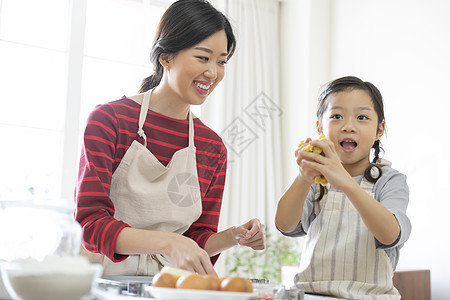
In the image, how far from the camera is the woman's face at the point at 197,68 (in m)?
1.59

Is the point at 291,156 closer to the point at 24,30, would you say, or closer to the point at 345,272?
the point at 24,30

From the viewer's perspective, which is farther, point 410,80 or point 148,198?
point 410,80

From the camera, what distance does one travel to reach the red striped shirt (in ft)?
4.17

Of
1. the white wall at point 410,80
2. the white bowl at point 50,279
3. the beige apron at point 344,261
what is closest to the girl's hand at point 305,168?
the beige apron at point 344,261

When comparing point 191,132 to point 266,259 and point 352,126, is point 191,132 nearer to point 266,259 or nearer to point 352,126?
point 352,126

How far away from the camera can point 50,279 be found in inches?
26.0

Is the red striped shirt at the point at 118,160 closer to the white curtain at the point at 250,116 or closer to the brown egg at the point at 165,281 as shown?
the brown egg at the point at 165,281

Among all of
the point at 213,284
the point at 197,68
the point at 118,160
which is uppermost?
the point at 197,68

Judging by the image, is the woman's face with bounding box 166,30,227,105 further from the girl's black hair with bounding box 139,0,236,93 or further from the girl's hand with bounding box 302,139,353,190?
the girl's hand with bounding box 302,139,353,190

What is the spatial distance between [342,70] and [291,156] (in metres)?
0.69

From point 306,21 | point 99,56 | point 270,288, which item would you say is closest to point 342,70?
point 306,21

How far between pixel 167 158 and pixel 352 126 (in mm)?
532

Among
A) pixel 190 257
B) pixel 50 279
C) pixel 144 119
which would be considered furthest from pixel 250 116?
pixel 50 279

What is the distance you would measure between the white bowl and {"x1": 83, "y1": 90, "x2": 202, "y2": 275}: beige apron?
0.77m
